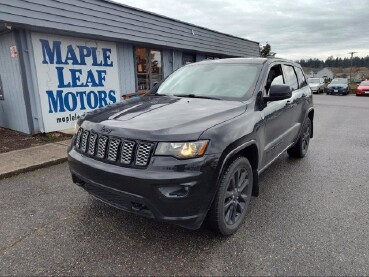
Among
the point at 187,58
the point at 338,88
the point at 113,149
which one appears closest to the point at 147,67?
the point at 187,58

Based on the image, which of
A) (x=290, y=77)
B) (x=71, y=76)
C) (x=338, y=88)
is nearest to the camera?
(x=290, y=77)

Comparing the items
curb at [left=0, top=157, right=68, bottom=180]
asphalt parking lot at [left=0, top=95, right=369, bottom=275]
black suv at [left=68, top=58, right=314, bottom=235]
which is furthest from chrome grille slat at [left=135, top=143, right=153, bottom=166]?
curb at [left=0, top=157, right=68, bottom=180]

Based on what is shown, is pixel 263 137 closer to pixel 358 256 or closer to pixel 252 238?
pixel 252 238

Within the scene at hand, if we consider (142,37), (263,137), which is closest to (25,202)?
(263,137)

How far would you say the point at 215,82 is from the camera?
11.9 ft

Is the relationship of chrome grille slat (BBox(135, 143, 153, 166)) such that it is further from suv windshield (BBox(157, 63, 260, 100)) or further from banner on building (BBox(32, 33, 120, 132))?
banner on building (BBox(32, 33, 120, 132))

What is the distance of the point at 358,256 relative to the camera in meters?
2.49

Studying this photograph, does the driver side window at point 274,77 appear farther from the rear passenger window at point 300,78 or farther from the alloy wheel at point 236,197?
the alloy wheel at point 236,197

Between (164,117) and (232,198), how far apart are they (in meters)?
1.05

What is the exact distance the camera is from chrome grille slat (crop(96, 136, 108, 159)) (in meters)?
2.59

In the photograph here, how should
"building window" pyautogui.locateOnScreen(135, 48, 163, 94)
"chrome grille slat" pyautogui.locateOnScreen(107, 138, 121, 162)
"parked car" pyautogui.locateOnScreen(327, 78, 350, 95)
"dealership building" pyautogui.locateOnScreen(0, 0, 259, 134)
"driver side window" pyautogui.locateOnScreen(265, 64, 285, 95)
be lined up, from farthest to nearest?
"parked car" pyautogui.locateOnScreen(327, 78, 350, 95) → "building window" pyautogui.locateOnScreen(135, 48, 163, 94) → "dealership building" pyautogui.locateOnScreen(0, 0, 259, 134) → "driver side window" pyautogui.locateOnScreen(265, 64, 285, 95) → "chrome grille slat" pyautogui.locateOnScreen(107, 138, 121, 162)

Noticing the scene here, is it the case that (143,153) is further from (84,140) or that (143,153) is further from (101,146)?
(84,140)

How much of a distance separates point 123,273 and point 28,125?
572 cm

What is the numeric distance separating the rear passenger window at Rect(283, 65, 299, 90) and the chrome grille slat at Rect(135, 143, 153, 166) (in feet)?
9.55
